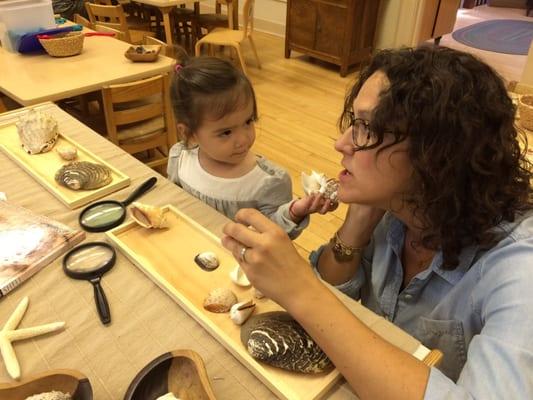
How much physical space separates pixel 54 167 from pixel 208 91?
49 centimetres

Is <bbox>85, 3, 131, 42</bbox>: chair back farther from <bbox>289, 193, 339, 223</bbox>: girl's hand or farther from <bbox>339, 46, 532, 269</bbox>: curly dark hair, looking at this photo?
<bbox>339, 46, 532, 269</bbox>: curly dark hair

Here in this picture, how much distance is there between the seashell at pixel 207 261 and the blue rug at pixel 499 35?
18.3 ft

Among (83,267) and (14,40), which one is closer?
(83,267)

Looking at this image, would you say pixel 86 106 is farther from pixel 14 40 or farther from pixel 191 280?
pixel 191 280

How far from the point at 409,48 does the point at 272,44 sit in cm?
482

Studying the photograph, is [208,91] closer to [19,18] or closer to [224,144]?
[224,144]

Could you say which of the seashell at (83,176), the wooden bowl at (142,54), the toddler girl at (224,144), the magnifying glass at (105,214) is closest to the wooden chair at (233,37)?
the wooden bowl at (142,54)

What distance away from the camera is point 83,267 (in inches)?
35.6

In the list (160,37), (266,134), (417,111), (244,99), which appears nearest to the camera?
(417,111)

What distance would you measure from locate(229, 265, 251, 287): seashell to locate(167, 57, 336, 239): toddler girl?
0.98ft

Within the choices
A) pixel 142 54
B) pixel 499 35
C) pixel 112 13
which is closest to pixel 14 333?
pixel 142 54

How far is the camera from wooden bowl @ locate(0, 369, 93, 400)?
621 millimetres

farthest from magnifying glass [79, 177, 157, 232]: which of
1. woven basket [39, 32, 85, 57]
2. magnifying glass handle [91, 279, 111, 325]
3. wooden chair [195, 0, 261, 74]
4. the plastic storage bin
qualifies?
wooden chair [195, 0, 261, 74]

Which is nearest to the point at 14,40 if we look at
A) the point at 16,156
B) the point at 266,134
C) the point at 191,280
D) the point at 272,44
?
the point at 16,156
